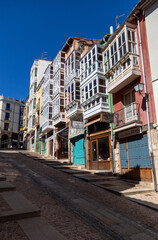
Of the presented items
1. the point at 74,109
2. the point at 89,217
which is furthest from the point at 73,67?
the point at 89,217

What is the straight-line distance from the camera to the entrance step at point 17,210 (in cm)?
415

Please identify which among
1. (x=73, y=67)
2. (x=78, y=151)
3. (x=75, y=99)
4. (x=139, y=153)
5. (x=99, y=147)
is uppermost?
(x=73, y=67)

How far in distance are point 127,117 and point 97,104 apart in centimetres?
290

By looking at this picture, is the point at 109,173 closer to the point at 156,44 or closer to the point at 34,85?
the point at 156,44

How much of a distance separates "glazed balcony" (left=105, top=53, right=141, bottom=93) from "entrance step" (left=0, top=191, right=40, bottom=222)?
900 cm

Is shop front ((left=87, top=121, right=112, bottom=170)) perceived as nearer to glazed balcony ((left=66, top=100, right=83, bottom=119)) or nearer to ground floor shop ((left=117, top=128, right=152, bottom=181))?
ground floor shop ((left=117, top=128, right=152, bottom=181))

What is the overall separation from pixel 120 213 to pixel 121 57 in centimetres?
931

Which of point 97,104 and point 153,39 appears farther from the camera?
point 97,104

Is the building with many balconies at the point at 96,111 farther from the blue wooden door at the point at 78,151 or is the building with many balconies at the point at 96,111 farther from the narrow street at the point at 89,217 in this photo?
the narrow street at the point at 89,217

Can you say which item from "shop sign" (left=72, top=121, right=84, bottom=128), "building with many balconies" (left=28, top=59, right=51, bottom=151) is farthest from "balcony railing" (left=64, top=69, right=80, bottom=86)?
"building with many balconies" (left=28, top=59, right=51, bottom=151)

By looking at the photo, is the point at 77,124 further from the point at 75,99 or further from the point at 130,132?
the point at 130,132

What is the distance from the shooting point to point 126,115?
12.3m

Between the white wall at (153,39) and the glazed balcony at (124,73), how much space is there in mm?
971

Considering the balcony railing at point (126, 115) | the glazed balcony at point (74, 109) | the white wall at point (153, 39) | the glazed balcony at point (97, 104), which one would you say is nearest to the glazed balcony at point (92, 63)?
the glazed balcony at point (97, 104)
